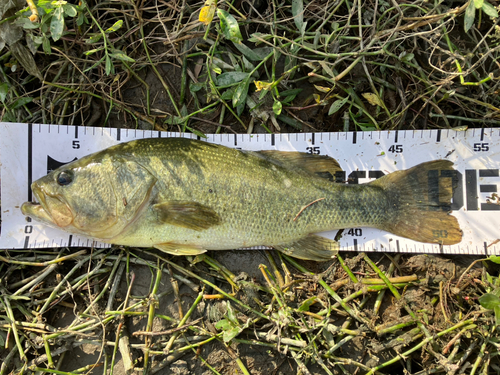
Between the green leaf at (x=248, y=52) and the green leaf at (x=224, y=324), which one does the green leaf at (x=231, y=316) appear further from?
the green leaf at (x=248, y=52)

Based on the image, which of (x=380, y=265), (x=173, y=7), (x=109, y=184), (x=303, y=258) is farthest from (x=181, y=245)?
(x=173, y=7)

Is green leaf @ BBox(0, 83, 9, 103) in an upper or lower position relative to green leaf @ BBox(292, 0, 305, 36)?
lower

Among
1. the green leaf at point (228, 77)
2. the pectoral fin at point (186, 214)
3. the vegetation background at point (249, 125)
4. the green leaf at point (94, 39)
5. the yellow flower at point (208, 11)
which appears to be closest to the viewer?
the yellow flower at point (208, 11)

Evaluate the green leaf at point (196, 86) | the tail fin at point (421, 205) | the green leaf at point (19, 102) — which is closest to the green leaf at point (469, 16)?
the tail fin at point (421, 205)

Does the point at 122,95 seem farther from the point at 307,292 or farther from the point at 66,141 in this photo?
the point at 307,292

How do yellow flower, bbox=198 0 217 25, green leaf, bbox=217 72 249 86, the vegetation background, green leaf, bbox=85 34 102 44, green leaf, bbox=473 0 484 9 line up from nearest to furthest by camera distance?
→ yellow flower, bbox=198 0 217 25, green leaf, bbox=473 0 484 9, the vegetation background, green leaf, bbox=85 34 102 44, green leaf, bbox=217 72 249 86

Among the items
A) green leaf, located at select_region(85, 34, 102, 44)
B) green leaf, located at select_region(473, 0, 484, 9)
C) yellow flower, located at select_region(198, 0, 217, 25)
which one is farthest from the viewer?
green leaf, located at select_region(85, 34, 102, 44)

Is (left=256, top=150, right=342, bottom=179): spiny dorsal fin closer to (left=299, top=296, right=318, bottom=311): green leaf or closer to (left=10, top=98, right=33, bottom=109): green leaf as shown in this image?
(left=299, top=296, right=318, bottom=311): green leaf

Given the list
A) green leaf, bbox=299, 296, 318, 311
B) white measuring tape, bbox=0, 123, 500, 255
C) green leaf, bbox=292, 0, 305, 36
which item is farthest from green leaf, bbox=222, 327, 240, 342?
green leaf, bbox=292, 0, 305, 36
